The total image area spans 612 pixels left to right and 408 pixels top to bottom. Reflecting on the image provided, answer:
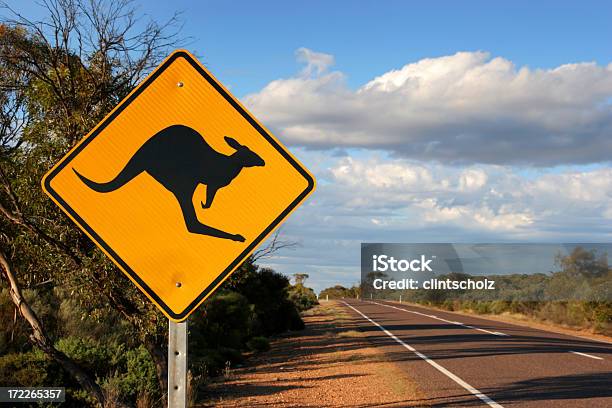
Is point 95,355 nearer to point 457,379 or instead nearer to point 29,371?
point 29,371

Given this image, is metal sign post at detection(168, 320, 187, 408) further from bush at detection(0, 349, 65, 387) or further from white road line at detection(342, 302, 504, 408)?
white road line at detection(342, 302, 504, 408)

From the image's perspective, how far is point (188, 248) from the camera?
316cm

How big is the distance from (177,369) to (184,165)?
962 mm

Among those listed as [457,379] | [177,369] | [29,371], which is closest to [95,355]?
[29,371]

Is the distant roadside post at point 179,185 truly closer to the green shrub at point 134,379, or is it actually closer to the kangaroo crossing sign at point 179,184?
the kangaroo crossing sign at point 179,184

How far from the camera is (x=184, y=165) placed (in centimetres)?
323

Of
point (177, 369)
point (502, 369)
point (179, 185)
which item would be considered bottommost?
point (502, 369)

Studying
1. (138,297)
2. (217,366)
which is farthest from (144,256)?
(217,366)

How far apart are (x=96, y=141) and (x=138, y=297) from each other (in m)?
5.82

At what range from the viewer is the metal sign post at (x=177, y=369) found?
2.98 metres

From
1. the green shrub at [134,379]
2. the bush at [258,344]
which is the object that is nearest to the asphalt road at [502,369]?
the bush at [258,344]

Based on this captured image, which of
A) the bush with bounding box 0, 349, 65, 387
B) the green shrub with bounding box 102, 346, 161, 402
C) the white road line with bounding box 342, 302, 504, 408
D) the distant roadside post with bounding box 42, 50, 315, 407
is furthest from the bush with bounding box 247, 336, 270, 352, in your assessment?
the distant roadside post with bounding box 42, 50, 315, 407

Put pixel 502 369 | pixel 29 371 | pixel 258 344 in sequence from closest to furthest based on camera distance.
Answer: pixel 29 371
pixel 502 369
pixel 258 344

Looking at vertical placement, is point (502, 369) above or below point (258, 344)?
above
